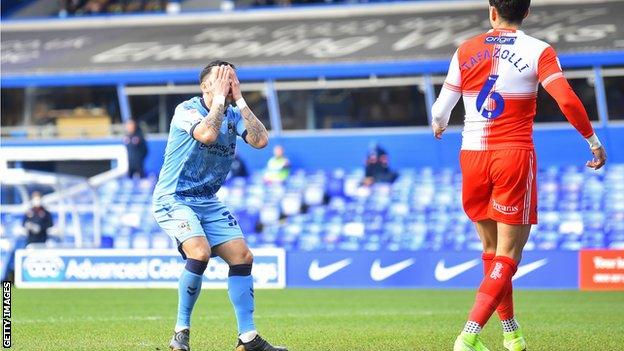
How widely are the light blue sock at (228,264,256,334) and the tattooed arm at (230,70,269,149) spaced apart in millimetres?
932

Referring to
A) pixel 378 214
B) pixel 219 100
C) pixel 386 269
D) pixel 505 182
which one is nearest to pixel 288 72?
pixel 378 214

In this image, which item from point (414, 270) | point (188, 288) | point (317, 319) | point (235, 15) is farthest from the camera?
point (235, 15)

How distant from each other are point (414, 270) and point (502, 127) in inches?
501

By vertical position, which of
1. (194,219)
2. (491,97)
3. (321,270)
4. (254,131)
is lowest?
(321,270)

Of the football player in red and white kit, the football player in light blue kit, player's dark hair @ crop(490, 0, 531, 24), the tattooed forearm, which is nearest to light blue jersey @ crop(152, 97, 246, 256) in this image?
the football player in light blue kit

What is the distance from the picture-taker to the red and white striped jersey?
27.8 feet

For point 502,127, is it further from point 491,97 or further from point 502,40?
point 502,40

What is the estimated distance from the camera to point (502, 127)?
8.57 meters

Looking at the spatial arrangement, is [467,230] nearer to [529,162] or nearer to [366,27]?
[366,27]

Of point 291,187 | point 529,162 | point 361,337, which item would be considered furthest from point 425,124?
point 529,162

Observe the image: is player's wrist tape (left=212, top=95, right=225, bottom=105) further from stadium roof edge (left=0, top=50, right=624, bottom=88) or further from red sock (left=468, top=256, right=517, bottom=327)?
stadium roof edge (left=0, top=50, right=624, bottom=88)

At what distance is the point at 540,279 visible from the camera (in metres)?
20.7

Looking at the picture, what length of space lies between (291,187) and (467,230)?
4.28m

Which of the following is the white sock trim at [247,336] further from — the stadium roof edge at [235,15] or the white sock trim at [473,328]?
the stadium roof edge at [235,15]
